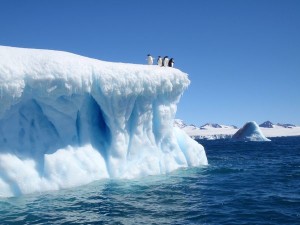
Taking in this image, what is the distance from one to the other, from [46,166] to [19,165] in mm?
1019

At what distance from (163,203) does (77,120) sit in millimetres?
5661

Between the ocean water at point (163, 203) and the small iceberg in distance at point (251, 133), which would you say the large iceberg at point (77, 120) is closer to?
the ocean water at point (163, 203)

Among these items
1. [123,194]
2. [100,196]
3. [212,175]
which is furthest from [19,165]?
[212,175]

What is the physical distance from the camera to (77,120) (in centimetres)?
1478

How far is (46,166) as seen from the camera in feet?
41.8

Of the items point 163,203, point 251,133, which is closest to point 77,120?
point 163,203

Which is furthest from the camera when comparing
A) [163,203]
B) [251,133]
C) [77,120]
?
[251,133]

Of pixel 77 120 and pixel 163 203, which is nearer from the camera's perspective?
pixel 163 203

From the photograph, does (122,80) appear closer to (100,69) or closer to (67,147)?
(100,69)

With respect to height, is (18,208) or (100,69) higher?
(100,69)

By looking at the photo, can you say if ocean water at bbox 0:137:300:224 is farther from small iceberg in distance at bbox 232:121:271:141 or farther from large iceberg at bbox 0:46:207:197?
small iceberg in distance at bbox 232:121:271:141

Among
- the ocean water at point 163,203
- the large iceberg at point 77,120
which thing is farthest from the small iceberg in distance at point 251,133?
the ocean water at point 163,203

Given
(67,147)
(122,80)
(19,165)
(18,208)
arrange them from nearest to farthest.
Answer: (18,208) → (19,165) → (67,147) → (122,80)

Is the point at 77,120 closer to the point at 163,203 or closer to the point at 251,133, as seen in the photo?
the point at 163,203
